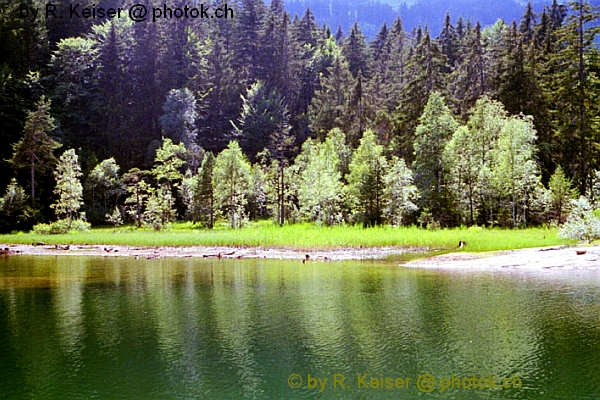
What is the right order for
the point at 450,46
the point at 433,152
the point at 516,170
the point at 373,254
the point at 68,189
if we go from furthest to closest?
the point at 450,46, the point at 68,189, the point at 433,152, the point at 516,170, the point at 373,254

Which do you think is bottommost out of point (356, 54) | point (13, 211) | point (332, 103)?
point (13, 211)

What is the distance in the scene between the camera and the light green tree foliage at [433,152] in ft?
189

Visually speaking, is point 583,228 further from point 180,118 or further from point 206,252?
point 180,118

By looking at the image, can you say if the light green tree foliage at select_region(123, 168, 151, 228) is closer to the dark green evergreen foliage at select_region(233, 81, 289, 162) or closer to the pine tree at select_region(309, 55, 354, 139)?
Result: the dark green evergreen foliage at select_region(233, 81, 289, 162)

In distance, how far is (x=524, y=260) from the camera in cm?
3341

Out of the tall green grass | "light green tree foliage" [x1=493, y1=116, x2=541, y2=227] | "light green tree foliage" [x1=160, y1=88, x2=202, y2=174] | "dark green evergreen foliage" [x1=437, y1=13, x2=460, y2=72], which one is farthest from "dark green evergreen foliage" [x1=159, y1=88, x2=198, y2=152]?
"light green tree foliage" [x1=493, y1=116, x2=541, y2=227]

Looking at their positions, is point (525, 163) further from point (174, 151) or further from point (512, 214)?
point (174, 151)

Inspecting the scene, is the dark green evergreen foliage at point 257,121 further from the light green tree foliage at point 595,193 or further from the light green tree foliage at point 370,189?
the light green tree foliage at point 595,193

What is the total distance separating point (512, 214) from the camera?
54.5 metres

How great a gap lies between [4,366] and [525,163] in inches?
1888

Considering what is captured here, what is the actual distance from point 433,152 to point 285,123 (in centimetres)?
4085

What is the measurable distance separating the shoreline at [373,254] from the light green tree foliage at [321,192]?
1540cm

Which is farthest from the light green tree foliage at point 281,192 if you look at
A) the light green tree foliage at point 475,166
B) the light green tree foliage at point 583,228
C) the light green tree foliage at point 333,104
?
the light green tree foliage at point 583,228

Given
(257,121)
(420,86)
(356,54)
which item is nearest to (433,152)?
(420,86)
